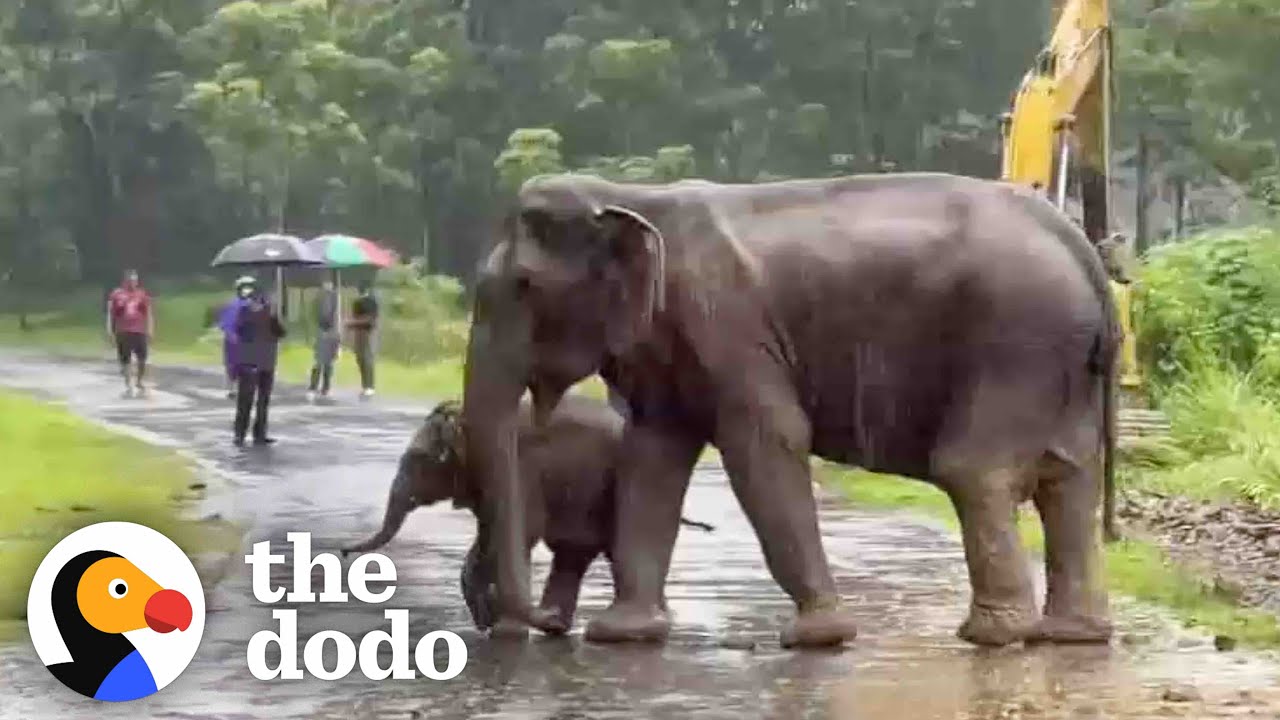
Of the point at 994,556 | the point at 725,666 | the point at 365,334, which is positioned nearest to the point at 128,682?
the point at 725,666

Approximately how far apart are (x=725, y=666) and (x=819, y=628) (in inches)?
23.8

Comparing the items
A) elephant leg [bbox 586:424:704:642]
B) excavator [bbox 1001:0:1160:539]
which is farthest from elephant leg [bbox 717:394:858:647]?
excavator [bbox 1001:0:1160:539]

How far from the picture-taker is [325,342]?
34.6 meters

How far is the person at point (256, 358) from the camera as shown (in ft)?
84.3

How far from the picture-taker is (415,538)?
54.1 ft

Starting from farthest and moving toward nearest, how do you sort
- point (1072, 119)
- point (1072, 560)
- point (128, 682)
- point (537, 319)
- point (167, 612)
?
1. point (1072, 119)
2. point (1072, 560)
3. point (537, 319)
4. point (128, 682)
5. point (167, 612)

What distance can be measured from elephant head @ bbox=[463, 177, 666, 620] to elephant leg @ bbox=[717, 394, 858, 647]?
2.03ft

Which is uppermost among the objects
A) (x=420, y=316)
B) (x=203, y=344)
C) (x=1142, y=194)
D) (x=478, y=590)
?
(x=1142, y=194)

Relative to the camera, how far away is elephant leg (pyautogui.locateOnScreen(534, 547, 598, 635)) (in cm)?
1193

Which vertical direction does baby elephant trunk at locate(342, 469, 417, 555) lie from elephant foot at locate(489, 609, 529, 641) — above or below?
above

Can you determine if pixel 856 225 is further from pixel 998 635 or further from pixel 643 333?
pixel 998 635

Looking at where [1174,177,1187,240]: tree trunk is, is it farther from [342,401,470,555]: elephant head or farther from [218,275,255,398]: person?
[342,401,470,555]: elephant head

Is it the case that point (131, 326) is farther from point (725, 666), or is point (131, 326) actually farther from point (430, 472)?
point (725, 666)

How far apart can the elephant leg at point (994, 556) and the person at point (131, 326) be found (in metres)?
24.2
